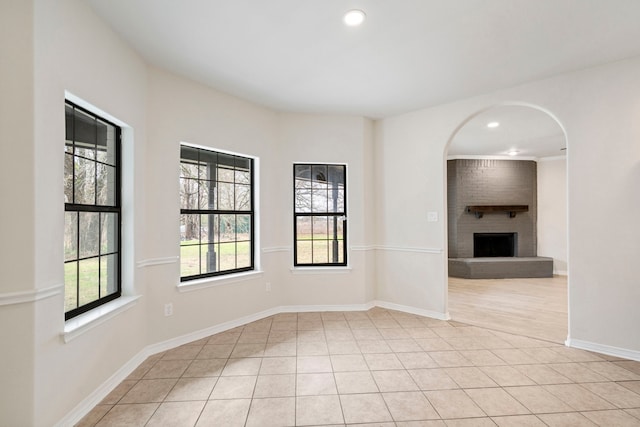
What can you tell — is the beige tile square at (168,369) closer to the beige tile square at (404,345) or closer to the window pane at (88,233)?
the window pane at (88,233)

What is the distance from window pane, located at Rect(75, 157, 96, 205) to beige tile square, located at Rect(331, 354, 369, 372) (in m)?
2.33

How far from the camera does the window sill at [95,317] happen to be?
6.57ft

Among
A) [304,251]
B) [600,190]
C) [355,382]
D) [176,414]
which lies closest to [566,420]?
[355,382]

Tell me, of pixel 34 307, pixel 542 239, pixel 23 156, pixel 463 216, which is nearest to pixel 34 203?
pixel 23 156

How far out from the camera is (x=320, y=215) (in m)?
4.52

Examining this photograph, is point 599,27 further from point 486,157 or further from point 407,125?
point 486,157

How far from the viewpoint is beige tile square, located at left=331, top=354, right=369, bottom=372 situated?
107 inches

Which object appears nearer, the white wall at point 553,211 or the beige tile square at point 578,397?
the beige tile square at point 578,397

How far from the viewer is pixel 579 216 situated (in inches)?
123

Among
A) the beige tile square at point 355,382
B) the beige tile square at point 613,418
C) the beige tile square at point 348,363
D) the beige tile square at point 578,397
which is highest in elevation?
the beige tile square at point 613,418

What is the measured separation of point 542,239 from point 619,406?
6.11 meters

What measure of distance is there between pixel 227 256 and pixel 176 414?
193cm

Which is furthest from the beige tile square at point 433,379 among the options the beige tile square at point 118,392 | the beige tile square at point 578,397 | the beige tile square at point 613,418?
the beige tile square at point 118,392

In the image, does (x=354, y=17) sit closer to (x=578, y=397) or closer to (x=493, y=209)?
(x=578, y=397)
